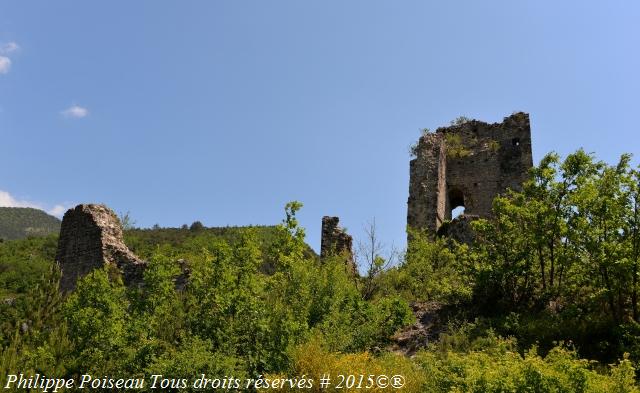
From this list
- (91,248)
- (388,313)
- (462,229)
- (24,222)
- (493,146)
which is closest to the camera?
(388,313)

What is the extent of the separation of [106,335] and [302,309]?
9.88 feet

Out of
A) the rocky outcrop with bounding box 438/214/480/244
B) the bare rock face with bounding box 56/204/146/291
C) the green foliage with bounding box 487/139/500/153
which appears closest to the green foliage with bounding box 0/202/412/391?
→ the bare rock face with bounding box 56/204/146/291

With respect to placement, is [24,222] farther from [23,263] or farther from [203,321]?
[203,321]

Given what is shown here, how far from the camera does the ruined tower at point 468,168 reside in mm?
18953

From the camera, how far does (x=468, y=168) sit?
69.2ft

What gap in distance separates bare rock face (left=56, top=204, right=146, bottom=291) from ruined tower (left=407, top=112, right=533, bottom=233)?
30.8ft

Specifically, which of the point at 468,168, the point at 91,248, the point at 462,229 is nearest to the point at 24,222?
the point at 91,248

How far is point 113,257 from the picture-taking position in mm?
14141

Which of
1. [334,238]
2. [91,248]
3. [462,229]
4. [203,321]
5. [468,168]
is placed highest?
[468,168]

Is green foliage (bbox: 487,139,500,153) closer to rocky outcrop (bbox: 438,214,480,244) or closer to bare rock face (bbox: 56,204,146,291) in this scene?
rocky outcrop (bbox: 438,214,480,244)

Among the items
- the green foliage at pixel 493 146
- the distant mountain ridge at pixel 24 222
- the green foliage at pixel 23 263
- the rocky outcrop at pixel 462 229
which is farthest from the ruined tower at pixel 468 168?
the distant mountain ridge at pixel 24 222

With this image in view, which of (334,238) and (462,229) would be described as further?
(334,238)

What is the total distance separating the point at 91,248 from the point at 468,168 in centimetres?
1374

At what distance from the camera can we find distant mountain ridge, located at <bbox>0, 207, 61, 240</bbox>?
84750mm
